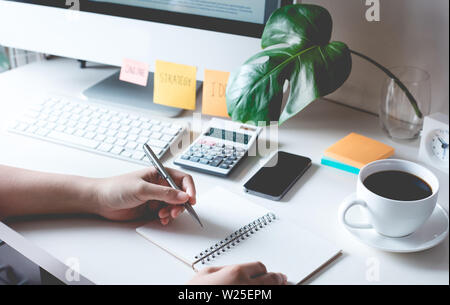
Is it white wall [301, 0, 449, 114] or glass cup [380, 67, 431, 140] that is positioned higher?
white wall [301, 0, 449, 114]

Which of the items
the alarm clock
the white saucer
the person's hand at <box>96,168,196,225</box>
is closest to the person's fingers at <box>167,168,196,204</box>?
the person's hand at <box>96,168,196,225</box>

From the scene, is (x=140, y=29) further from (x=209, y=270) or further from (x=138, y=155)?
(x=209, y=270)

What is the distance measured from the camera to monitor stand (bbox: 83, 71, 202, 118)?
2.98 ft

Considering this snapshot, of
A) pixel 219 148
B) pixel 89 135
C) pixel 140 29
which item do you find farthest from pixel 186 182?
pixel 140 29

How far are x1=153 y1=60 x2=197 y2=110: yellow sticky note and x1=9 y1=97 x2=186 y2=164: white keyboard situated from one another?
0.06m

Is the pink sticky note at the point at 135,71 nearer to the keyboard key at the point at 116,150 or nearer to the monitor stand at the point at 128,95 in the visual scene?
the monitor stand at the point at 128,95

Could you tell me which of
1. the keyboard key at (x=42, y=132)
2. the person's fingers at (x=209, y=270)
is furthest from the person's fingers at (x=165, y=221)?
the keyboard key at (x=42, y=132)

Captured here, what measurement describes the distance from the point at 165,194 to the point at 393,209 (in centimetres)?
28

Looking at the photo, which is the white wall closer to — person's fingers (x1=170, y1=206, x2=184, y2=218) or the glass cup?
the glass cup

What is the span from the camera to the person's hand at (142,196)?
611mm

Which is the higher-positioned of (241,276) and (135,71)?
(135,71)

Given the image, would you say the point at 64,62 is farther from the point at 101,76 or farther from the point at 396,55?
the point at 396,55

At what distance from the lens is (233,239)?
1.98ft

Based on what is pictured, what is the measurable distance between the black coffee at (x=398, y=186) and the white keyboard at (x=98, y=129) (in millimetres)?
339
